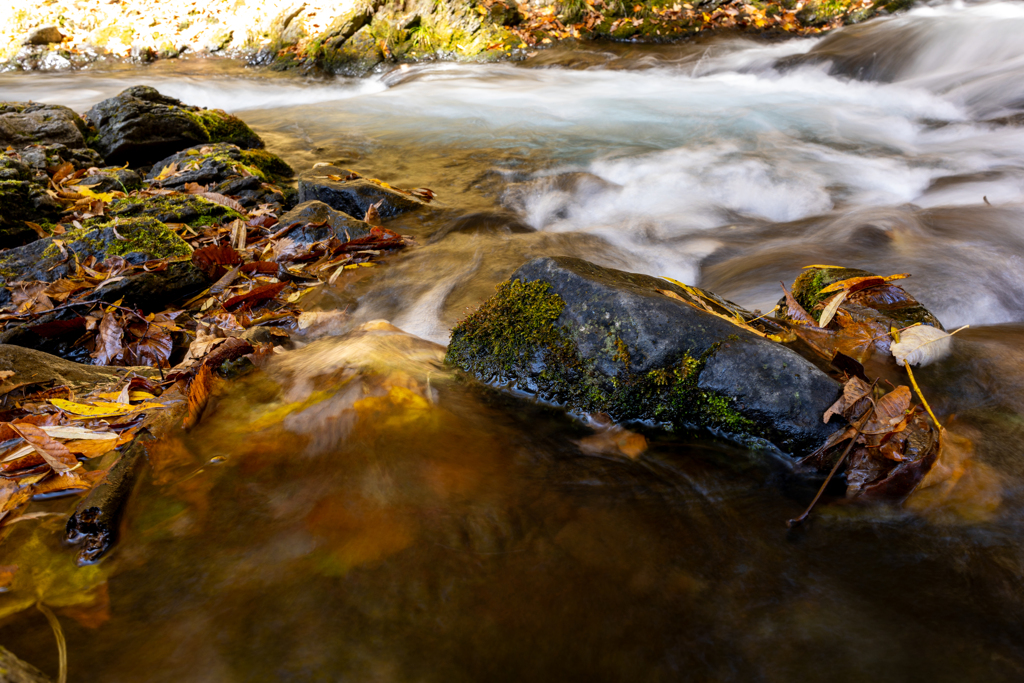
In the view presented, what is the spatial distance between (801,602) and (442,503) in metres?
1.16

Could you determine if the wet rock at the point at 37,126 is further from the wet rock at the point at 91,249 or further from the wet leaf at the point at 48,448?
the wet leaf at the point at 48,448

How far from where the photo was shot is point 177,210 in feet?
16.0

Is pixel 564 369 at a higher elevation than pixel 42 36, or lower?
lower

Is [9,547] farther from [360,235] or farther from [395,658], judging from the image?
[360,235]

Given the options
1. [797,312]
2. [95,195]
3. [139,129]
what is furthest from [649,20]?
[797,312]

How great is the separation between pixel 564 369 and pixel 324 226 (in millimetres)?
3265

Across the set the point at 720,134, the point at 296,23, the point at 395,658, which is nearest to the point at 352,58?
the point at 296,23

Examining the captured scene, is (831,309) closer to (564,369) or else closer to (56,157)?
(564,369)

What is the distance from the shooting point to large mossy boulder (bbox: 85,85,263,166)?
262 inches

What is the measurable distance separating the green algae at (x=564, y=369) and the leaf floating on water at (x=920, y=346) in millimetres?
1083

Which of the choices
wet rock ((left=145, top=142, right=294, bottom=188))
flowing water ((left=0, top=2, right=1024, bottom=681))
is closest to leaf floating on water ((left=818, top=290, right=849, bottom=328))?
flowing water ((left=0, top=2, right=1024, bottom=681))

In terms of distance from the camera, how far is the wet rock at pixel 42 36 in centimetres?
1648

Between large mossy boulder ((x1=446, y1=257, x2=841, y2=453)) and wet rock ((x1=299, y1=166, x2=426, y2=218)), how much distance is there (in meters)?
3.28

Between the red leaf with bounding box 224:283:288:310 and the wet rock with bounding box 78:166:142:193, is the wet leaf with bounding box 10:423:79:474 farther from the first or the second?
the wet rock with bounding box 78:166:142:193
